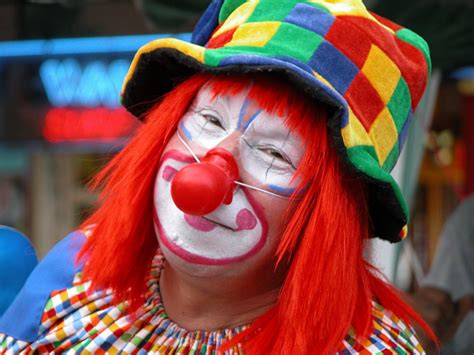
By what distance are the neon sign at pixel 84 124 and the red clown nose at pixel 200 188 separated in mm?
2935

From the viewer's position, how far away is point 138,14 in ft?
8.53

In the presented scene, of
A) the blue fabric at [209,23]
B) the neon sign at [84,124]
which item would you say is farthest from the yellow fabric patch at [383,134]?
the neon sign at [84,124]

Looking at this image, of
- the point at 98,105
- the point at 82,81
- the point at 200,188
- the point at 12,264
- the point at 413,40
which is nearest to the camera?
the point at 200,188

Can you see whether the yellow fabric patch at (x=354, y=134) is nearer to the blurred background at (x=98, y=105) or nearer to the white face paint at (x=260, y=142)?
the white face paint at (x=260, y=142)

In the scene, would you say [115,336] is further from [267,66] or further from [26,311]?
[267,66]

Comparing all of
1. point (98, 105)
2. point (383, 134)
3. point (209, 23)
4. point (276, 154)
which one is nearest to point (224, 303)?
point (276, 154)

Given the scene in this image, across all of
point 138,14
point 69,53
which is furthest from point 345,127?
point 69,53

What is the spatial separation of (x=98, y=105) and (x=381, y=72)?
112 inches

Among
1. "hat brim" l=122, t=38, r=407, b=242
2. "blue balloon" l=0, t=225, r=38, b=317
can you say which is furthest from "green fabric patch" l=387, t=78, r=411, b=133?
"blue balloon" l=0, t=225, r=38, b=317

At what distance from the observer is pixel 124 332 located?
1249 mm

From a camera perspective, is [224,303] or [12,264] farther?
[12,264]

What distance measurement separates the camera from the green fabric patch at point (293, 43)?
1135 millimetres

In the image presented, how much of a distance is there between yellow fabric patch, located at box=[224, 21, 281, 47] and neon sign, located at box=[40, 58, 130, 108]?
6.69 ft

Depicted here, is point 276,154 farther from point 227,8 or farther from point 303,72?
point 227,8
